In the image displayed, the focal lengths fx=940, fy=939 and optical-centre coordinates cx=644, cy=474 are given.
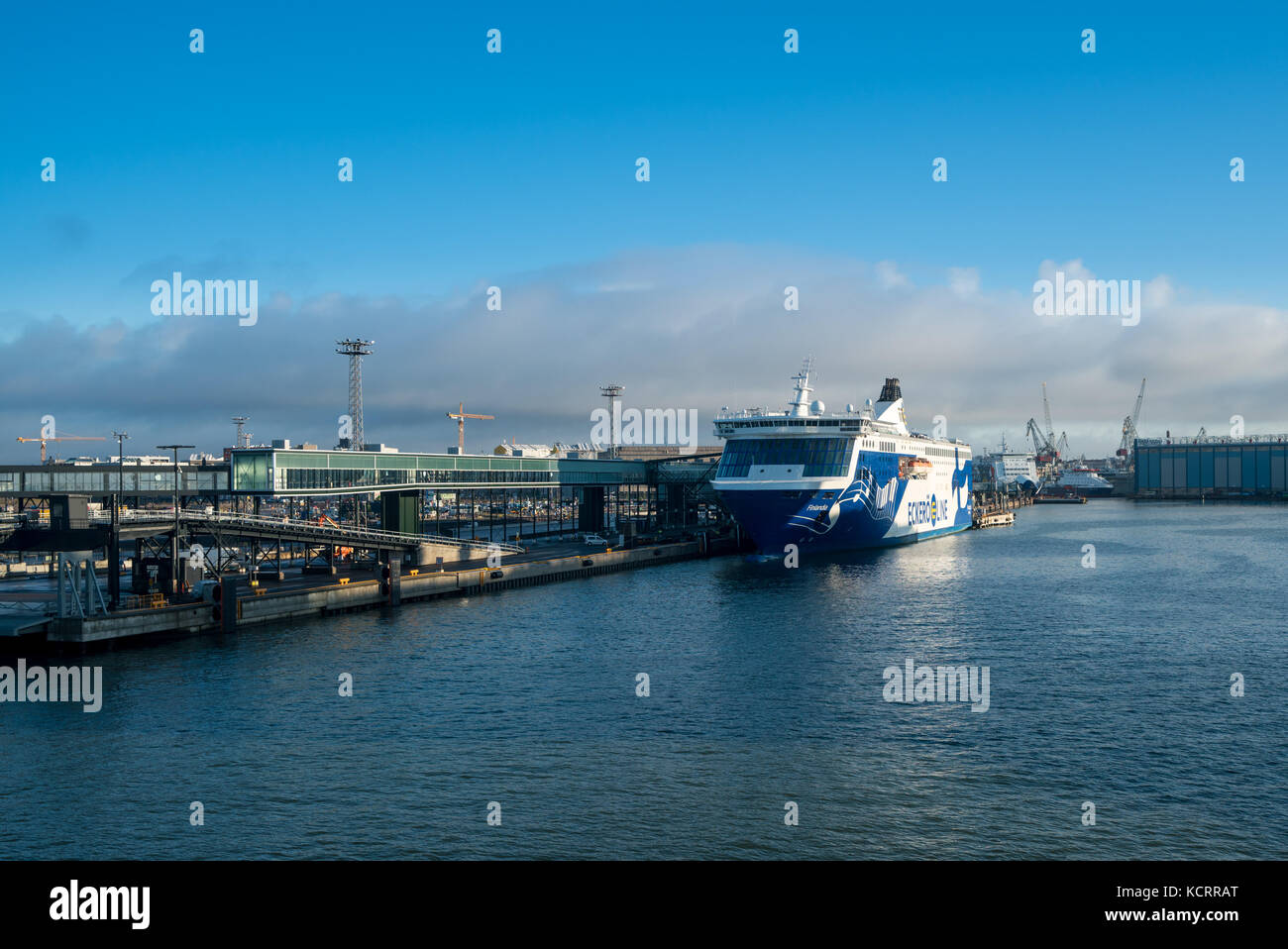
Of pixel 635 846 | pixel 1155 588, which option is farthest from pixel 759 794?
pixel 1155 588

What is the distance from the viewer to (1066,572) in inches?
3187

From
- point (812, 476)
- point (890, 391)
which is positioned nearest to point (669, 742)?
point (812, 476)

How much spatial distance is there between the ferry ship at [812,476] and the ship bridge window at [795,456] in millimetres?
88

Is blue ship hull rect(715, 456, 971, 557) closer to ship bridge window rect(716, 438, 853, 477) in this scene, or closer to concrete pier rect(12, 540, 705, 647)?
ship bridge window rect(716, 438, 853, 477)

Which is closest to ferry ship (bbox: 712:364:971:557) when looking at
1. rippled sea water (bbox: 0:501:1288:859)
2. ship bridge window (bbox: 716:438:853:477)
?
ship bridge window (bbox: 716:438:853:477)

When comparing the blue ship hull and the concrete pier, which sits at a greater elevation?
the blue ship hull

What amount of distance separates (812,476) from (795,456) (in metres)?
3.19

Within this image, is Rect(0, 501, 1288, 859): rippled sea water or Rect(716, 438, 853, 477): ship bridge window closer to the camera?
Rect(0, 501, 1288, 859): rippled sea water

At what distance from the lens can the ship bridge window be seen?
8306cm

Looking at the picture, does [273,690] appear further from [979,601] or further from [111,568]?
[979,601]

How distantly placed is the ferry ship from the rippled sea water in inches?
937

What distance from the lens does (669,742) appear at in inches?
1264

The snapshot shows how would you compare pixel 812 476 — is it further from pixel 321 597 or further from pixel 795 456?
pixel 321 597

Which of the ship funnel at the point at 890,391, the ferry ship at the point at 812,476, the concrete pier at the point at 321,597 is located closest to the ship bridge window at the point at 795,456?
the ferry ship at the point at 812,476
